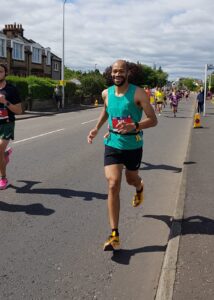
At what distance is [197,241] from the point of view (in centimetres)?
478

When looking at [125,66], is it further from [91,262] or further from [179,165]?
[179,165]

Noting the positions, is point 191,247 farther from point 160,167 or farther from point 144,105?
point 160,167

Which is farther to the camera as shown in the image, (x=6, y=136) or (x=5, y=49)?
(x=5, y=49)

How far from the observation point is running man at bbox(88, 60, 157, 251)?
15.1 ft

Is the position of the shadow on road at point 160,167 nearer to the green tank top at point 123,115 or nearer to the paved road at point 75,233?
the paved road at point 75,233

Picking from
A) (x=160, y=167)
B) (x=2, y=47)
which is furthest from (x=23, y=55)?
(x=160, y=167)

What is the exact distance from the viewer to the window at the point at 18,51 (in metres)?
54.1

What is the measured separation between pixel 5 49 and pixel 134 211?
48.3 m

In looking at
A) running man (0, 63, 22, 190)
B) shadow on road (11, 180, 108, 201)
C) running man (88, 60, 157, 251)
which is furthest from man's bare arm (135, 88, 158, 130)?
running man (0, 63, 22, 190)

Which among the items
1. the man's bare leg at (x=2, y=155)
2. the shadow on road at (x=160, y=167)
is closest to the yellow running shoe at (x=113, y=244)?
the man's bare leg at (x=2, y=155)

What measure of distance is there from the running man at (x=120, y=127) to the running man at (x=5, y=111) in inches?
93.9

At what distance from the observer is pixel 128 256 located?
15.0 ft

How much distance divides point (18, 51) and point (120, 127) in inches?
2091

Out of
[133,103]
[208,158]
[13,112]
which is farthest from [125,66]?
[208,158]
